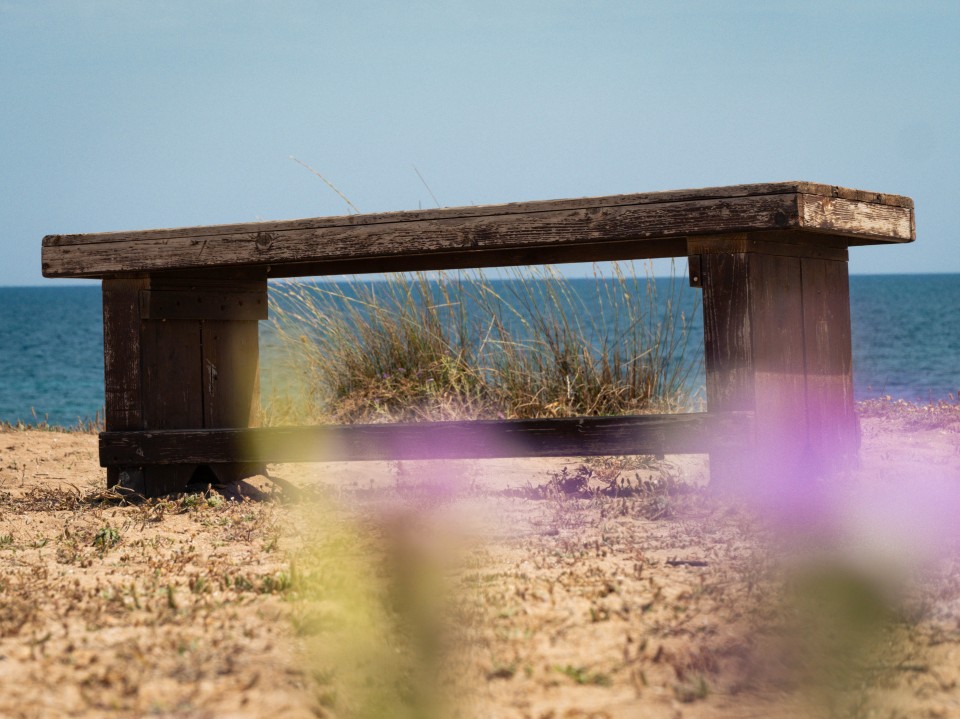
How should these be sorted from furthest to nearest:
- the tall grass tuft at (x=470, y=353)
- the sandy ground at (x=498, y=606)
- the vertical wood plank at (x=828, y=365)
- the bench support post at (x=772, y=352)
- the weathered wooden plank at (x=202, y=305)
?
the tall grass tuft at (x=470, y=353) → the weathered wooden plank at (x=202, y=305) → the vertical wood plank at (x=828, y=365) → the bench support post at (x=772, y=352) → the sandy ground at (x=498, y=606)

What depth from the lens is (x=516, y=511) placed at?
334cm

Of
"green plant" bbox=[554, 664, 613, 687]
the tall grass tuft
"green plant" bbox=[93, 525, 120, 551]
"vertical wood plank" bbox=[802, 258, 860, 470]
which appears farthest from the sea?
"green plant" bbox=[554, 664, 613, 687]

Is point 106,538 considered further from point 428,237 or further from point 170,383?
point 428,237

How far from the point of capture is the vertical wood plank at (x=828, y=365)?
12.1 feet

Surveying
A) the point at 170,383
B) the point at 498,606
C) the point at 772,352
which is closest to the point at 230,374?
the point at 170,383

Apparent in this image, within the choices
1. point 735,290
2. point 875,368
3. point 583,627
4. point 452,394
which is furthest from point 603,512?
point 875,368

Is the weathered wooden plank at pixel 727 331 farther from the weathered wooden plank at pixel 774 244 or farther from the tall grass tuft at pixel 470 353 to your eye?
the tall grass tuft at pixel 470 353

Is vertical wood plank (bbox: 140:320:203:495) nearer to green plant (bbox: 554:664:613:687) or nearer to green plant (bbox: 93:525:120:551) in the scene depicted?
green plant (bbox: 93:525:120:551)

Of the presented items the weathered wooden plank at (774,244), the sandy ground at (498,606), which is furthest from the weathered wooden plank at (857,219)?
the sandy ground at (498,606)

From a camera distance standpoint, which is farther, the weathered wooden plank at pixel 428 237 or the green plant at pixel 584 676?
the weathered wooden plank at pixel 428 237

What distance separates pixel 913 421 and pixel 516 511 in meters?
2.98

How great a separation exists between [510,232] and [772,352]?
39.4 inches

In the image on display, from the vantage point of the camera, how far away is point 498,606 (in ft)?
7.34

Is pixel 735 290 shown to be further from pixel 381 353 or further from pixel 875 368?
pixel 875 368
